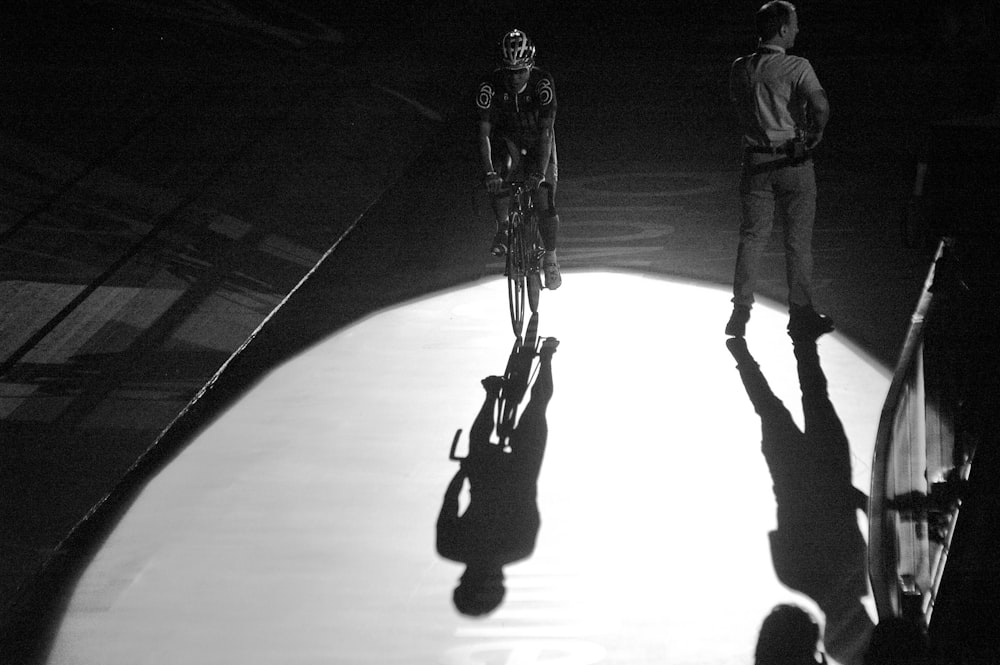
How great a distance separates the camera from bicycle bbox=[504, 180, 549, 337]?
7273 millimetres

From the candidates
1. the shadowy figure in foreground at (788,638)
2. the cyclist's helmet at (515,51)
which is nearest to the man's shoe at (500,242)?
the cyclist's helmet at (515,51)

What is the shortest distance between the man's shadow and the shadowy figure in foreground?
0.22 feet

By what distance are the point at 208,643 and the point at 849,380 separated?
3789 mm

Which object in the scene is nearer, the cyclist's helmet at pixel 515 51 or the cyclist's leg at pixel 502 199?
the cyclist's helmet at pixel 515 51

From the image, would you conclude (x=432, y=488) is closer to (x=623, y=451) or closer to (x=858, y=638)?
(x=623, y=451)

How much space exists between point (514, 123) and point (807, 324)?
2.21 metres

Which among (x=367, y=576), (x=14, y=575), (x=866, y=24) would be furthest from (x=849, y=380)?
(x=866, y=24)

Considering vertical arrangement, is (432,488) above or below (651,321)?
below

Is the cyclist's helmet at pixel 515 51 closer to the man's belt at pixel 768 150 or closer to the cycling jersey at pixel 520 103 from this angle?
the cycling jersey at pixel 520 103

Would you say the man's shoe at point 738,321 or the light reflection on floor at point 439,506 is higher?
the man's shoe at point 738,321

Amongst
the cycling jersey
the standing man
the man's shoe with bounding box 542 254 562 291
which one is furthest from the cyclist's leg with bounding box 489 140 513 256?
the standing man

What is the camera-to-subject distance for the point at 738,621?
4.48 metres

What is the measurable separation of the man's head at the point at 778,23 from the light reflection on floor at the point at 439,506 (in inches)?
70.9

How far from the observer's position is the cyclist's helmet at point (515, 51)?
6.76 metres
